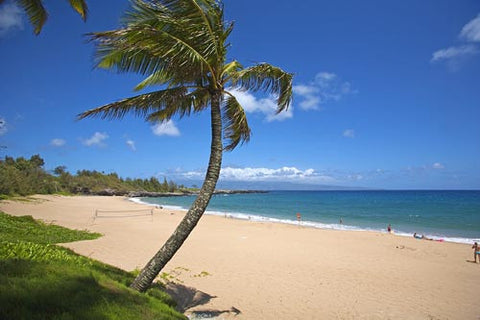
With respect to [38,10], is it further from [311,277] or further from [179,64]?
[311,277]

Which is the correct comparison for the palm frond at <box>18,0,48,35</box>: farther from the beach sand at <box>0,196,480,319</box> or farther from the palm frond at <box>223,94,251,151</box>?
the beach sand at <box>0,196,480,319</box>

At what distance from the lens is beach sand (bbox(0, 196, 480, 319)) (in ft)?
22.9

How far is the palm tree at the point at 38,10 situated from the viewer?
6436 mm

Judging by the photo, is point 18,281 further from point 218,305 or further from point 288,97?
point 288,97

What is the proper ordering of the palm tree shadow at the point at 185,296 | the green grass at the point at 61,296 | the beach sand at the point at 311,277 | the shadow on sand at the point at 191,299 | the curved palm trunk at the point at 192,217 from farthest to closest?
the beach sand at the point at 311,277 → the palm tree shadow at the point at 185,296 → the shadow on sand at the point at 191,299 → the curved palm trunk at the point at 192,217 → the green grass at the point at 61,296

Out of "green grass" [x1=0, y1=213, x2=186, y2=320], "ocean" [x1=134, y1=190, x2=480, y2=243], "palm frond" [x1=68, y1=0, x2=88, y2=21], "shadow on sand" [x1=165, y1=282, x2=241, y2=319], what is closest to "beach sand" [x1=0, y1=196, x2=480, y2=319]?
"shadow on sand" [x1=165, y1=282, x2=241, y2=319]

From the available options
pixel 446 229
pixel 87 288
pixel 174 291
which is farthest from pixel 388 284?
pixel 446 229

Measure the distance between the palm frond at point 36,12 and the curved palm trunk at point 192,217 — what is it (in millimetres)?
4927

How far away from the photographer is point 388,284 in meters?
9.19

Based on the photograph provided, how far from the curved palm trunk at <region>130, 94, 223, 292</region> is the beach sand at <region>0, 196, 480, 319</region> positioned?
2109 mm

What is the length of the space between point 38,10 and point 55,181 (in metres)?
76.2

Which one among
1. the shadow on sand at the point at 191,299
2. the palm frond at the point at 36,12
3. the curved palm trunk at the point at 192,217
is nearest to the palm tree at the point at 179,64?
the curved palm trunk at the point at 192,217

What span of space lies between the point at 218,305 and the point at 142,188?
10619 centimetres

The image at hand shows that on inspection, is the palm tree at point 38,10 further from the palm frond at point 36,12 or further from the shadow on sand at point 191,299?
the shadow on sand at point 191,299
